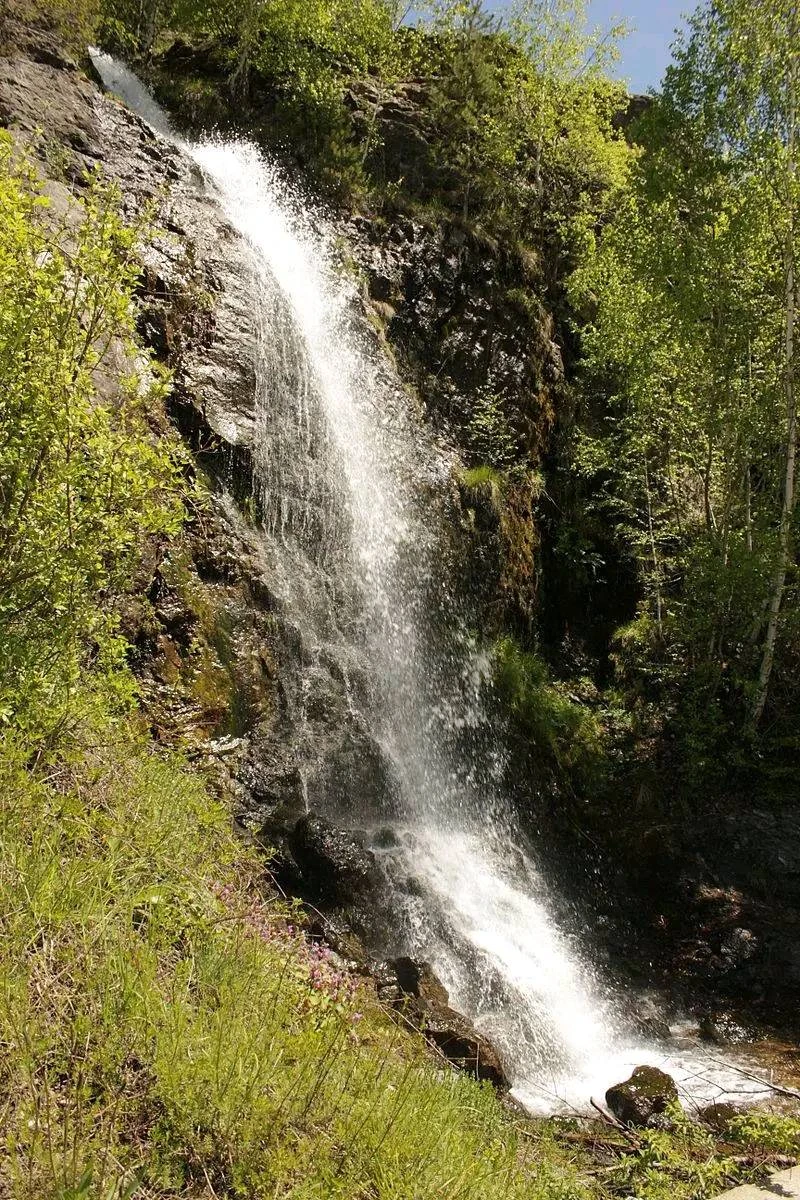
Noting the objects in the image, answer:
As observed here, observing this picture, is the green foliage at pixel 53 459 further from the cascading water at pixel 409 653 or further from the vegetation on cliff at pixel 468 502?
the cascading water at pixel 409 653

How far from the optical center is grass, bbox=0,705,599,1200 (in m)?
2.64

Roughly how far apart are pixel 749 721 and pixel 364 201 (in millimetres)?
12060

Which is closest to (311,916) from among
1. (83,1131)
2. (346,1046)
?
(346,1046)

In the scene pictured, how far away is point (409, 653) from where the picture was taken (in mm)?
10922

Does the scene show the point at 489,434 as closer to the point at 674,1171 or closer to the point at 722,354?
the point at 722,354

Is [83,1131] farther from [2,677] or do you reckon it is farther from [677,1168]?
[677,1168]

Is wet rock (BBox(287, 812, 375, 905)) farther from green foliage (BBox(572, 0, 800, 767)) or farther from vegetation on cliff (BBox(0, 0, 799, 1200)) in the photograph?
green foliage (BBox(572, 0, 800, 767))

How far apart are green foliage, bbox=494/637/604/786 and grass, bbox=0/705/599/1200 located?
781 cm

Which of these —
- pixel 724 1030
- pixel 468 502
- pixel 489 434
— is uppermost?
pixel 489 434

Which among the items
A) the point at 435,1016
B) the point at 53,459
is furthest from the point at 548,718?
the point at 53,459

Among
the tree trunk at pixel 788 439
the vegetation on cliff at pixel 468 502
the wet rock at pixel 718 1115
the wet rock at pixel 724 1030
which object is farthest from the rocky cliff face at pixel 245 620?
the wet rock at pixel 718 1115

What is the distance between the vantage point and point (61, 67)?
37.0 feet

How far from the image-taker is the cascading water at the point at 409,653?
7.52m

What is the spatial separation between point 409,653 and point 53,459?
23.9 ft
